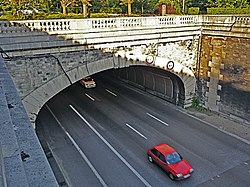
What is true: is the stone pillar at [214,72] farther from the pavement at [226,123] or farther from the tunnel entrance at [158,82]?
the tunnel entrance at [158,82]

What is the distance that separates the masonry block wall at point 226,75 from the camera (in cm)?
1989

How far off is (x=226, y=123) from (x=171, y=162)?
27.5ft

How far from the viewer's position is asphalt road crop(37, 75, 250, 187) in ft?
47.2

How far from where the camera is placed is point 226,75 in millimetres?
21203

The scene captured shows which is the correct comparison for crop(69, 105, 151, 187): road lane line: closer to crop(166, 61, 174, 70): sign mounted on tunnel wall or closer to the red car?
the red car

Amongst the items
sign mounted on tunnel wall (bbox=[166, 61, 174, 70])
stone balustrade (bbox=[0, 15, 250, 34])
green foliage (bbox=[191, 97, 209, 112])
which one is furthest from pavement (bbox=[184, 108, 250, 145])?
stone balustrade (bbox=[0, 15, 250, 34])

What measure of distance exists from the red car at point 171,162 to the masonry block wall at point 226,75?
8.55 metres

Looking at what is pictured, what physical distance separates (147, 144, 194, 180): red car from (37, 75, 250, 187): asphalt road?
16.5 inches

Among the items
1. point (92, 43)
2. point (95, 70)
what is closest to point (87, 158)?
point (95, 70)

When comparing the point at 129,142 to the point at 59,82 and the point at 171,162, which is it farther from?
the point at 59,82

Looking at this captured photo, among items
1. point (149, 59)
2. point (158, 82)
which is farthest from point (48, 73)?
point (158, 82)

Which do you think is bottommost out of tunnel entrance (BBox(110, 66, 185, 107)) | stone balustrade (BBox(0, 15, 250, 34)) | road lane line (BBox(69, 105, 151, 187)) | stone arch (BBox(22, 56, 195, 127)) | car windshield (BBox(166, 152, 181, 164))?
road lane line (BBox(69, 105, 151, 187))

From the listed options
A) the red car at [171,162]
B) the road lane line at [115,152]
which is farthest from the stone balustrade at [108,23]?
the red car at [171,162]

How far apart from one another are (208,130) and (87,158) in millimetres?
9099
